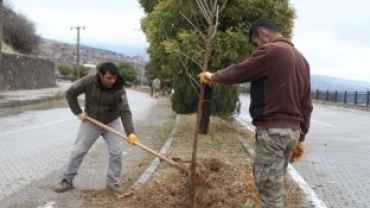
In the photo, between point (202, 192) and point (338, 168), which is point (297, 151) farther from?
point (338, 168)

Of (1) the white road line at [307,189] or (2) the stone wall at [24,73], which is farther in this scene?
(2) the stone wall at [24,73]

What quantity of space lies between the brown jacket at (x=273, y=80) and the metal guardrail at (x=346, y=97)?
3311 centimetres

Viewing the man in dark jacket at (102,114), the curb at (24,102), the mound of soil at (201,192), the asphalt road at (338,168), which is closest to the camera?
the mound of soil at (201,192)

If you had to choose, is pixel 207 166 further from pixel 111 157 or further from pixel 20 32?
pixel 20 32

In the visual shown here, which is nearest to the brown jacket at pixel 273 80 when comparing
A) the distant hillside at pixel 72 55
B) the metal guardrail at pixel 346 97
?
the metal guardrail at pixel 346 97

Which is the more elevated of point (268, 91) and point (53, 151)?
point (268, 91)

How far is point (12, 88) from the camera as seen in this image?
1293 inches

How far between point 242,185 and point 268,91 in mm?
2166

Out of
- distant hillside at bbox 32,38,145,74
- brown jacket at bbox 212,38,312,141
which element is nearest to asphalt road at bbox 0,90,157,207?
brown jacket at bbox 212,38,312,141

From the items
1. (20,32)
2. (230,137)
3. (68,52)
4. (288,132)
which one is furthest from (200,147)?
(68,52)

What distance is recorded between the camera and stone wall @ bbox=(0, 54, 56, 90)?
102 feet

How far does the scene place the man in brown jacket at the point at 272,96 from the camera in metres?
4.49

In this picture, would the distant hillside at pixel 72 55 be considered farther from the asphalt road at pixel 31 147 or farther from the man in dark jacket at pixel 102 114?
the man in dark jacket at pixel 102 114

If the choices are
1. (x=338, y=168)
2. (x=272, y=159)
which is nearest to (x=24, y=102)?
(x=338, y=168)
